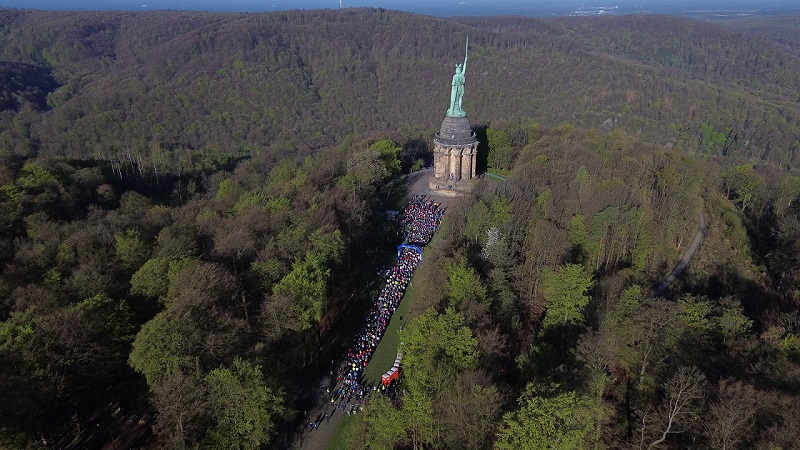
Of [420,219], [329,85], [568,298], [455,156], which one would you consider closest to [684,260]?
[568,298]

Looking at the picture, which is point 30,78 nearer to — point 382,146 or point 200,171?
point 200,171

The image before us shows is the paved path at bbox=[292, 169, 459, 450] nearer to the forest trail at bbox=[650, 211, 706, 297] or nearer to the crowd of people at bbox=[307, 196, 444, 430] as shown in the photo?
the crowd of people at bbox=[307, 196, 444, 430]

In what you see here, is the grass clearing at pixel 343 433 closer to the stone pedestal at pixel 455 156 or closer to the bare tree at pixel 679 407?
the bare tree at pixel 679 407

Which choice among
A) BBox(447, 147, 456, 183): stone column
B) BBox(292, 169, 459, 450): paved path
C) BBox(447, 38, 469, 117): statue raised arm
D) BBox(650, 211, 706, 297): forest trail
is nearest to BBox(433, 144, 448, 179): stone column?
BBox(447, 147, 456, 183): stone column

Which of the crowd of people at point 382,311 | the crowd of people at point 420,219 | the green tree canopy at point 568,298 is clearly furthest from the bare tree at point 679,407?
the crowd of people at point 420,219

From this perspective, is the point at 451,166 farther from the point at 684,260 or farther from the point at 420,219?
the point at 684,260

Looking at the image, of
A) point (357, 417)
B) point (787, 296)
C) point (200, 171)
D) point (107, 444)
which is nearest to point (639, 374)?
point (357, 417)

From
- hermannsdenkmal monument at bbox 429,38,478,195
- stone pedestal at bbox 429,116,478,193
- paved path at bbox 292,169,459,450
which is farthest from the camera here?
stone pedestal at bbox 429,116,478,193
